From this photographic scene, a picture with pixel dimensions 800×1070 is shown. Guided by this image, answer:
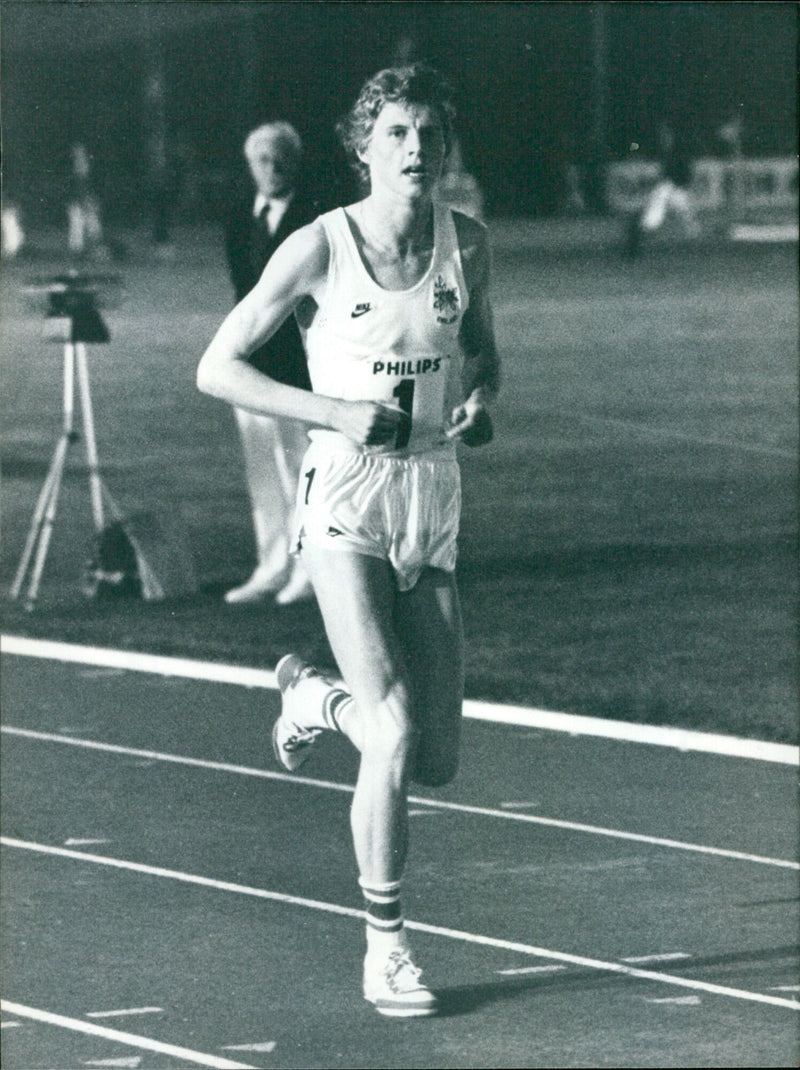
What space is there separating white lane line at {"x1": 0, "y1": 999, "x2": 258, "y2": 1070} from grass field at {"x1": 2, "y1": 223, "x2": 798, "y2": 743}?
3.95 m

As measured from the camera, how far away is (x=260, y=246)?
9.80 metres

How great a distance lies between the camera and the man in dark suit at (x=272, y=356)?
8.78m

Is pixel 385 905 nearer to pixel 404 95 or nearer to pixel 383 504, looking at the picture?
pixel 383 504

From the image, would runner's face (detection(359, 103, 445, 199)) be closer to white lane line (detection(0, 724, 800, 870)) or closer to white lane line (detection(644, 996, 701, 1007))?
white lane line (detection(644, 996, 701, 1007))

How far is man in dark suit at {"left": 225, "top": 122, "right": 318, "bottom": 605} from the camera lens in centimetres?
878

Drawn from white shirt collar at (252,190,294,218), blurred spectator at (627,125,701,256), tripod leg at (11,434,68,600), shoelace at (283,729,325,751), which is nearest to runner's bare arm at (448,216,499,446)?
shoelace at (283,729,325,751)

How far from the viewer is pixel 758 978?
6012 mm

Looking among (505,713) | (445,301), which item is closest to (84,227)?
(505,713)

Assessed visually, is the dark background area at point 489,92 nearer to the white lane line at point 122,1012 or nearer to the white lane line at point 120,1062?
the white lane line at point 122,1012

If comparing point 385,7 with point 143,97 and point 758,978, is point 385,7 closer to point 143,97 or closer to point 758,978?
point 143,97

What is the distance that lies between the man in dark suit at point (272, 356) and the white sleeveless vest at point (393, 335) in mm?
2018

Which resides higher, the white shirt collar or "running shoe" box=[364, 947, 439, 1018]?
the white shirt collar

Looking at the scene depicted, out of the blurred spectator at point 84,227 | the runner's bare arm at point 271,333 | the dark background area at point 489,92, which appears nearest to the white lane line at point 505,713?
the runner's bare arm at point 271,333

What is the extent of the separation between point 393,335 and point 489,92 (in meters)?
58.0
